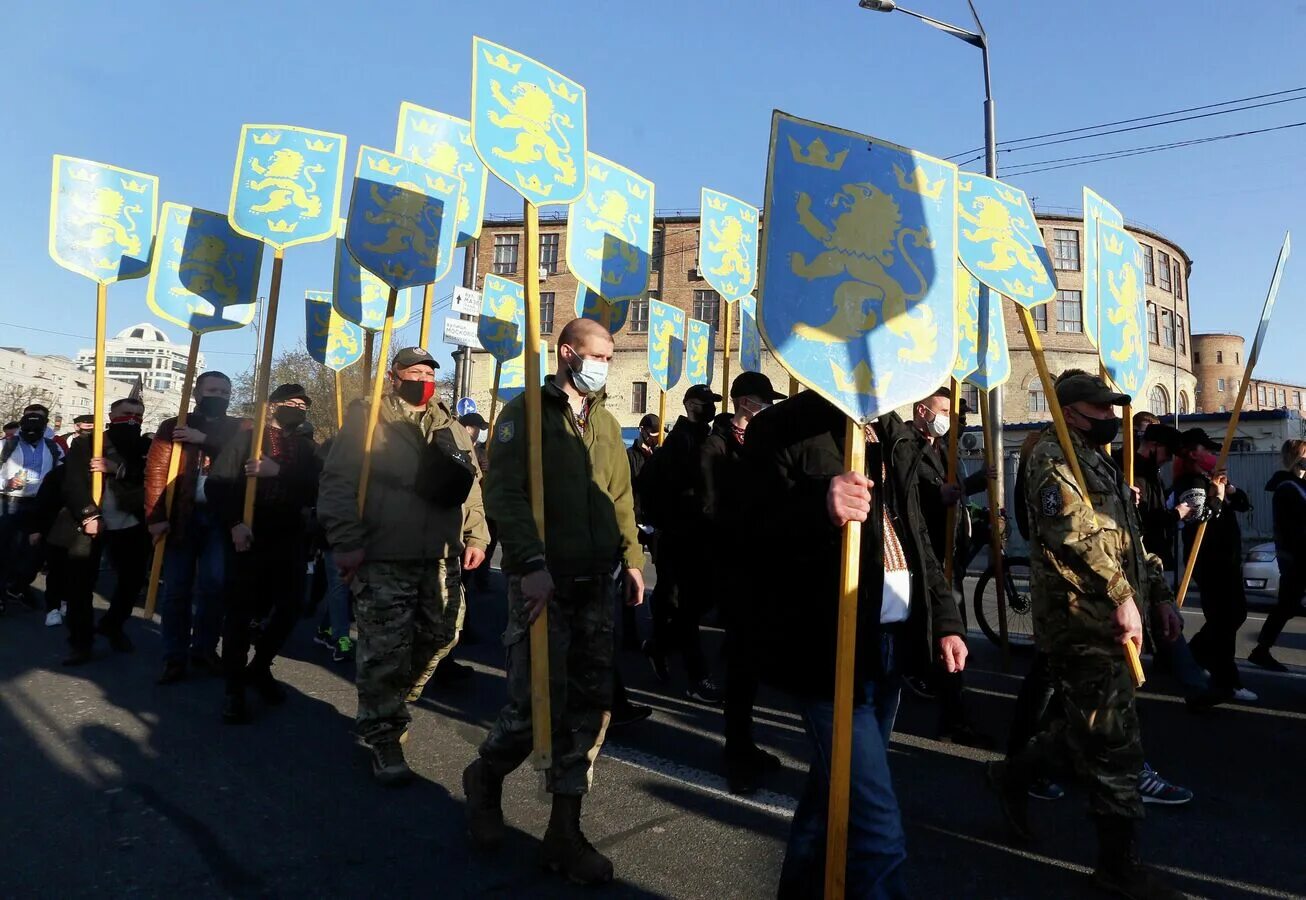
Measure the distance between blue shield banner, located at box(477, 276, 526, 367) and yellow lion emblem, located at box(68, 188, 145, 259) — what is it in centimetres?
306

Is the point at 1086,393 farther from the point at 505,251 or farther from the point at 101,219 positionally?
the point at 505,251

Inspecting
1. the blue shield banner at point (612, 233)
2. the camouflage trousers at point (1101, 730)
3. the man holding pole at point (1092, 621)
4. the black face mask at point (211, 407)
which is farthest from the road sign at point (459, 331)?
the camouflage trousers at point (1101, 730)

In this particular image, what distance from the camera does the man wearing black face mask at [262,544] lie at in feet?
17.1

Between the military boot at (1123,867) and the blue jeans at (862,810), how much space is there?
1.03 m

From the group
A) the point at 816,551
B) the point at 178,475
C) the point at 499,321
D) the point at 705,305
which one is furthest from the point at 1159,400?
the point at 816,551

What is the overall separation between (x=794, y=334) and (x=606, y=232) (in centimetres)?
491

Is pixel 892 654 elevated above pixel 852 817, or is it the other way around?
A: pixel 892 654

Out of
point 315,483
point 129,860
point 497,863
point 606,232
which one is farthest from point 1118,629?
point 606,232

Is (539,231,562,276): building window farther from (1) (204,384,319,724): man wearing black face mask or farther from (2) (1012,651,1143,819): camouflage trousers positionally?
(2) (1012,651,1143,819): camouflage trousers

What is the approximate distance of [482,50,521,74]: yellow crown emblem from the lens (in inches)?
160

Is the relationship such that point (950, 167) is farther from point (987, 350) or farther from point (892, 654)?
point (987, 350)

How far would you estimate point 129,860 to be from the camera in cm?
321

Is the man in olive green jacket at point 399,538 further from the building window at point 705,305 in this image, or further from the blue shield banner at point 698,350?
the building window at point 705,305

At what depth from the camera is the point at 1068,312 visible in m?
44.8
